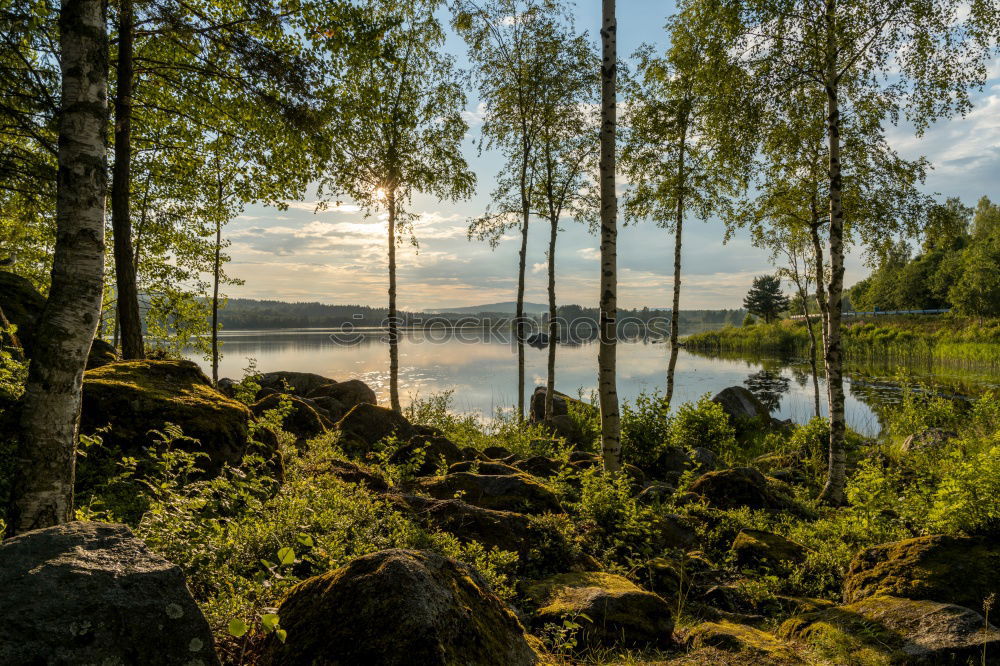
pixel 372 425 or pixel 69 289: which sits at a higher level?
pixel 69 289

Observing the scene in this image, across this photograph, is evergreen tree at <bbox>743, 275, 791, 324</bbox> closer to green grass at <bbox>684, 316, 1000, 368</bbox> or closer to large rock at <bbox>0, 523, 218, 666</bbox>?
A: green grass at <bbox>684, 316, 1000, 368</bbox>

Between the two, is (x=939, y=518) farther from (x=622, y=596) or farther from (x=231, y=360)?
(x=231, y=360)

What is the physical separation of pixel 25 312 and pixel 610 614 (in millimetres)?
8835

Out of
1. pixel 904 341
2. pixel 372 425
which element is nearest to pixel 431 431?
pixel 372 425

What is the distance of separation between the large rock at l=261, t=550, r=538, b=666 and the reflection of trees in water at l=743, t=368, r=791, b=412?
23.7m

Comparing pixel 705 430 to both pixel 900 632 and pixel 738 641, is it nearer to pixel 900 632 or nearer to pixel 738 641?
pixel 900 632

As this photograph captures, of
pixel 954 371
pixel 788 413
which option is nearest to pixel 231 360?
pixel 788 413

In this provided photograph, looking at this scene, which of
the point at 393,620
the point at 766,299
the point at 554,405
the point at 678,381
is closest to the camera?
the point at 393,620

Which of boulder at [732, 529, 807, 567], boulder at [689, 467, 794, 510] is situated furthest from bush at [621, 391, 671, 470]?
boulder at [732, 529, 807, 567]

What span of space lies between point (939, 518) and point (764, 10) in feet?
31.0

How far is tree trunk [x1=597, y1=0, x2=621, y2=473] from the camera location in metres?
8.38

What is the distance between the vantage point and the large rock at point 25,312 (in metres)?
6.52

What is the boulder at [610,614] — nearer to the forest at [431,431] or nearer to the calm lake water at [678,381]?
the forest at [431,431]

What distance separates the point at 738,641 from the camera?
371cm
